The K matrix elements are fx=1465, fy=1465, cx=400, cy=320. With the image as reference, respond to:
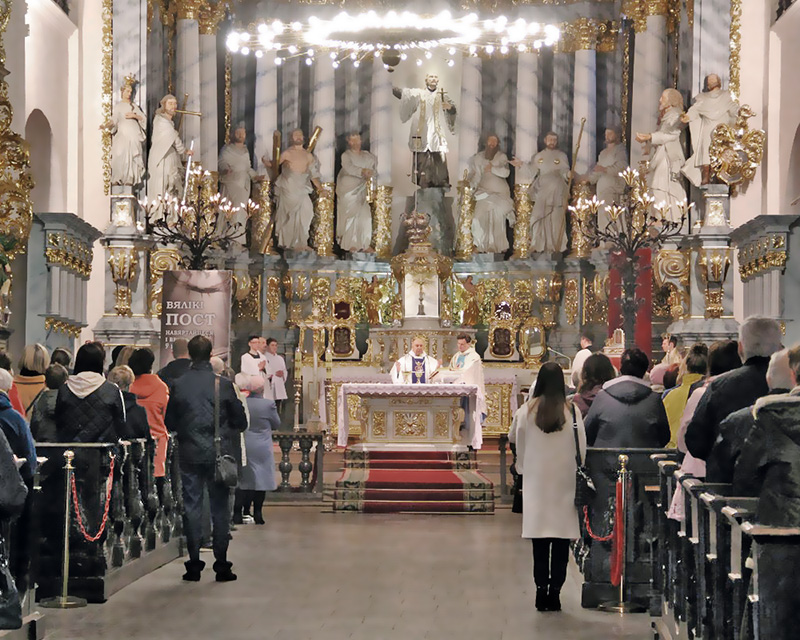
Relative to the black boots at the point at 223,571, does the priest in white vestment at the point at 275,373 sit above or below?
above

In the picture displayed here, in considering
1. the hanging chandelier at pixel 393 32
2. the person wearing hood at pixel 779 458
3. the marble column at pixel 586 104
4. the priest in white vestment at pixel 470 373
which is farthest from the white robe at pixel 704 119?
the person wearing hood at pixel 779 458

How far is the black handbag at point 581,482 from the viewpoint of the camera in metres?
9.35

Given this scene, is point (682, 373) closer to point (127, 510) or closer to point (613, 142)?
point (127, 510)

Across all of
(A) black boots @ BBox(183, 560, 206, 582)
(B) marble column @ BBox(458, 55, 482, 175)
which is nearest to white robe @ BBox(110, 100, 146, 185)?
(B) marble column @ BBox(458, 55, 482, 175)

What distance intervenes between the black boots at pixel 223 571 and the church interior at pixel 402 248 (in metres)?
0.22

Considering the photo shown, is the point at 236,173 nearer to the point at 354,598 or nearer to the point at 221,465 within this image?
the point at 221,465

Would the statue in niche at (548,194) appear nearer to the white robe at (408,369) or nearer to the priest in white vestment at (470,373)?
the priest in white vestment at (470,373)

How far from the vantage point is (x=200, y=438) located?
10.4 meters

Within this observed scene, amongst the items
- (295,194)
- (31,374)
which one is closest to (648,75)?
(295,194)

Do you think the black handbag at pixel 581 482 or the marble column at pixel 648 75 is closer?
the black handbag at pixel 581 482

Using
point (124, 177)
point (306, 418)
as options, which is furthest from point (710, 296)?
point (124, 177)

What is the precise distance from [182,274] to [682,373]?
835 centimetres

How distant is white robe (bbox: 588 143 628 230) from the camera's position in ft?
79.5

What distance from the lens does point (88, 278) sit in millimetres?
20422
